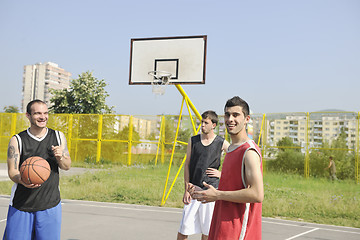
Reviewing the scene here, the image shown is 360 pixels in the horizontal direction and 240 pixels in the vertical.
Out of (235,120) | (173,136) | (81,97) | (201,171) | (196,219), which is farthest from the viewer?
(81,97)

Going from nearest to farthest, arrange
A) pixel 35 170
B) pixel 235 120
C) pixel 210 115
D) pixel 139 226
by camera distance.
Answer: pixel 235 120
pixel 35 170
pixel 210 115
pixel 139 226

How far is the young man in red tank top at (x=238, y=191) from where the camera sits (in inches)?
99.8

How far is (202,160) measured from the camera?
5051 mm

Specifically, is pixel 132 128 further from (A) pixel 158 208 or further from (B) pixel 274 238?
(B) pixel 274 238

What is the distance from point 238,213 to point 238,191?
19 centimetres

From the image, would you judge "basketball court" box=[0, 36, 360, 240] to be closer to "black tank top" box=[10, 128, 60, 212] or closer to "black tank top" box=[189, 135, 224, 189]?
"black tank top" box=[189, 135, 224, 189]

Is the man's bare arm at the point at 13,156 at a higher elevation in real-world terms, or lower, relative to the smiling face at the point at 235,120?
lower

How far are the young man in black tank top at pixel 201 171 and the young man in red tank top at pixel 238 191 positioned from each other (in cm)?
196

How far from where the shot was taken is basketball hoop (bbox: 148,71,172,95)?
9828 mm

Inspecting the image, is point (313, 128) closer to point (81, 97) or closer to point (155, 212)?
point (155, 212)

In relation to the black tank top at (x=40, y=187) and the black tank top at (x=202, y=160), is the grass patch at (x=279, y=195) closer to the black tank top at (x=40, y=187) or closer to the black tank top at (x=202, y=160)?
the black tank top at (x=202, y=160)

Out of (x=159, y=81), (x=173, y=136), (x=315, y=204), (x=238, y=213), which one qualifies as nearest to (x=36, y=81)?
(x=173, y=136)

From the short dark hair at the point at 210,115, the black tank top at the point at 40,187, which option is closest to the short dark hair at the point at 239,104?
the black tank top at the point at 40,187

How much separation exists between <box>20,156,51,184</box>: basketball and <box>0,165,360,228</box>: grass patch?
246 inches
